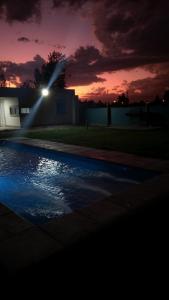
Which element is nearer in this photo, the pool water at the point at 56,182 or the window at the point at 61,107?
the pool water at the point at 56,182

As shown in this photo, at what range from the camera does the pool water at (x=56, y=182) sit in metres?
5.25

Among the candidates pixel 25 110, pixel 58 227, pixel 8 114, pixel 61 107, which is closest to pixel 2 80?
pixel 8 114

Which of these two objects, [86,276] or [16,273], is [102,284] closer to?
[86,276]

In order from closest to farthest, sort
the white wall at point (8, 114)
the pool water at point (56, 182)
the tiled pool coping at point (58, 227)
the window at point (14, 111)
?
the tiled pool coping at point (58, 227) < the pool water at point (56, 182) < the window at point (14, 111) < the white wall at point (8, 114)

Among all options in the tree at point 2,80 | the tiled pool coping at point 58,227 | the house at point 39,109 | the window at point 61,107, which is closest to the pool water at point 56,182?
the tiled pool coping at point 58,227

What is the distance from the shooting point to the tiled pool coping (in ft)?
9.03

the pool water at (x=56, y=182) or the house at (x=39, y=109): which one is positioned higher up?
the house at (x=39, y=109)

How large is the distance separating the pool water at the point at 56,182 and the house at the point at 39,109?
1252 centimetres

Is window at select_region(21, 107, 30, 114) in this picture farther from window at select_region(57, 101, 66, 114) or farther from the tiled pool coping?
the tiled pool coping

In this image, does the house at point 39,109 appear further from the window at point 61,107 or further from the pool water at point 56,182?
the pool water at point 56,182

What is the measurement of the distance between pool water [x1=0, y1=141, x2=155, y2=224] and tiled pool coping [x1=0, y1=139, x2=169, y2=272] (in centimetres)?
101

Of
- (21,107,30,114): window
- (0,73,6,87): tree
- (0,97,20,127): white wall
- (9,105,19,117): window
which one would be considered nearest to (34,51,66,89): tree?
(0,73,6,87): tree

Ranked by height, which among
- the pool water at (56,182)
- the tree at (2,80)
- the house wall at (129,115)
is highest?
the tree at (2,80)

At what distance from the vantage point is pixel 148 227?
3.48m
